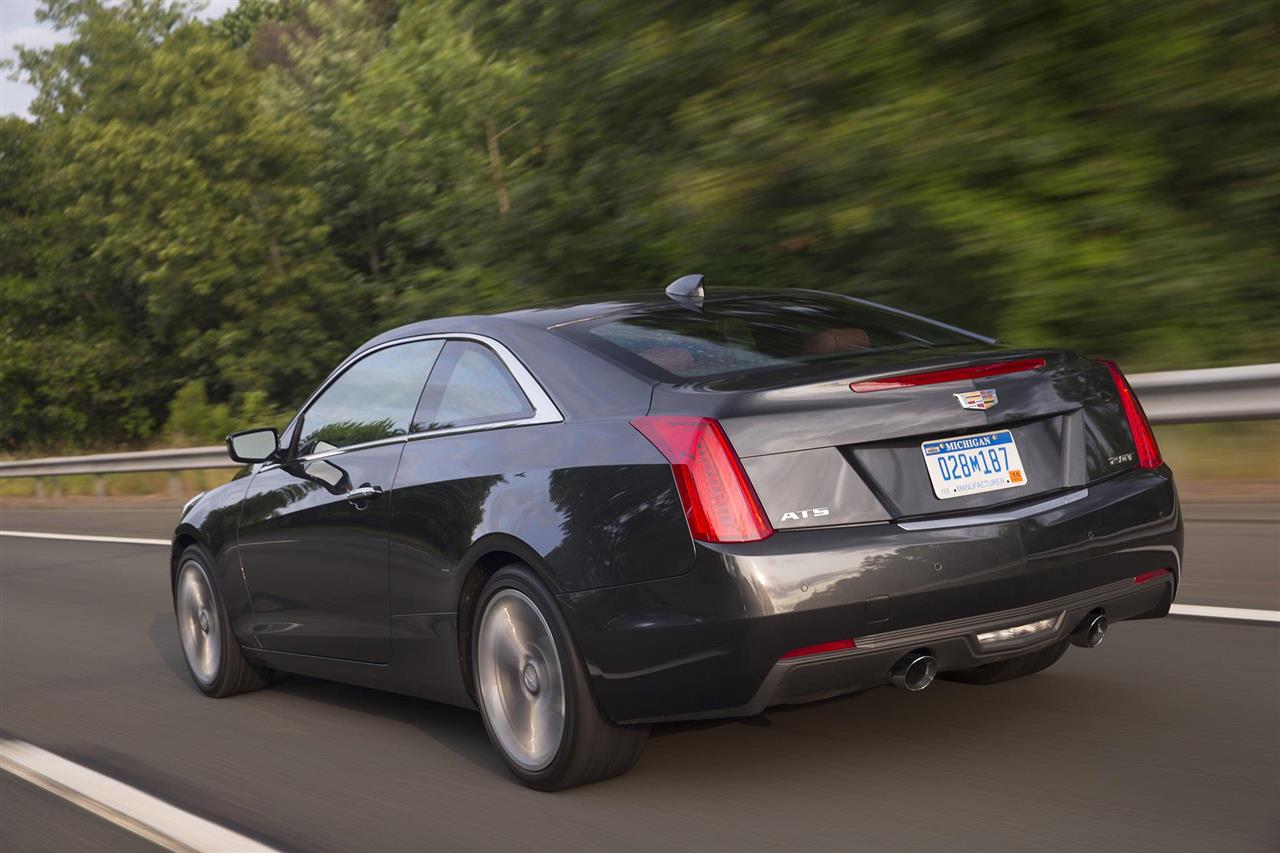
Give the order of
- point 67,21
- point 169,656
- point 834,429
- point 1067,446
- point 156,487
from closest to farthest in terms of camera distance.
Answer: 1. point 834,429
2. point 1067,446
3. point 169,656
4. point 156,487
5. point 67,21

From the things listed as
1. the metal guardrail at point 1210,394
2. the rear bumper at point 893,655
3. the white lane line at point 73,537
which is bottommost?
the metal guardrail at point 1210,394

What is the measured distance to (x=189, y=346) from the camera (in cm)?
3066

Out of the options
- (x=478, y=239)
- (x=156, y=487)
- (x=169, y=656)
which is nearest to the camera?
(x=169, y=656)

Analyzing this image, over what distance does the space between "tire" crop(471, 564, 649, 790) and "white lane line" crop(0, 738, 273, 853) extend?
0.81m

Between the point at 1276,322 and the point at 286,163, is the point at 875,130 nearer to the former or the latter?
the point at 1276,322

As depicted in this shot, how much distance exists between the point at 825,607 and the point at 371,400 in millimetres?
2345

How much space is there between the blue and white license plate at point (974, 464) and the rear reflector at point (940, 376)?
168mm

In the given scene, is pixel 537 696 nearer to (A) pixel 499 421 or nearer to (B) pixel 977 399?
(A) pixel 499 421

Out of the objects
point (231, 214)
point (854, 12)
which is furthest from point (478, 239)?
point (231, 214)

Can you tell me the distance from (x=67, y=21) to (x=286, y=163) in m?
7.71

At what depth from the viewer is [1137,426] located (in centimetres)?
479

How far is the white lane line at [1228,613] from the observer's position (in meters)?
6.15

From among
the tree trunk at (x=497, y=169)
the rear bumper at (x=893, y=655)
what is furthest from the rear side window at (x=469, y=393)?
the tree trunk at (x=497, y=169)

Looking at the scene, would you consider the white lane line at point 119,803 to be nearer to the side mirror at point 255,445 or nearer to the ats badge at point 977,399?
the side mirror at point 255,445
